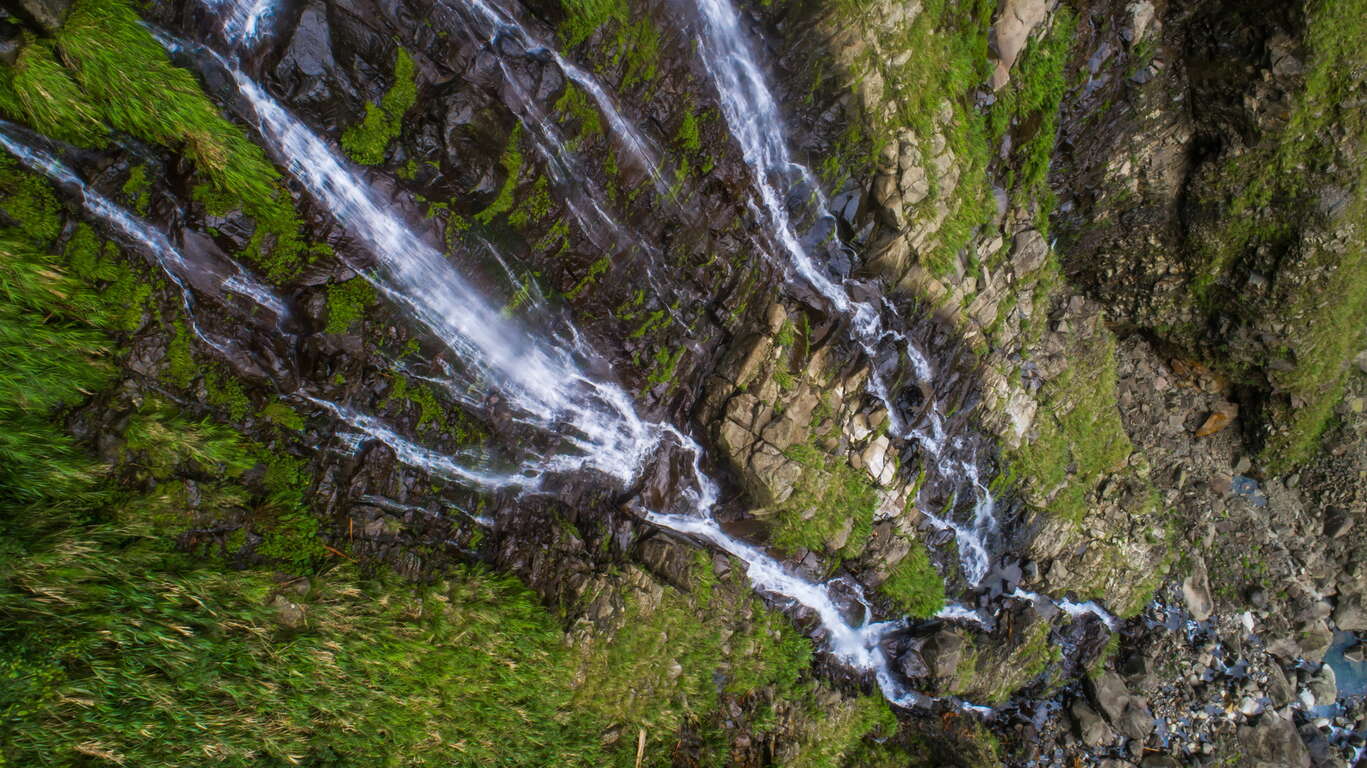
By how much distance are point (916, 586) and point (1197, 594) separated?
609 centimetres

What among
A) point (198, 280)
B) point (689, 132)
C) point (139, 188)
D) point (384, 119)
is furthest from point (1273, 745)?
point (139, 188)

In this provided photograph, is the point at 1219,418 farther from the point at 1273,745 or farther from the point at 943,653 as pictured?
the point at 943,653

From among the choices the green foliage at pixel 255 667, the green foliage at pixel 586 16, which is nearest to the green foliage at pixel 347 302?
the green foliage at pixel 255 667

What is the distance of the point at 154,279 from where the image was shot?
19.6ft

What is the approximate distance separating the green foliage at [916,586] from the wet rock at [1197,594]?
528 centimetres

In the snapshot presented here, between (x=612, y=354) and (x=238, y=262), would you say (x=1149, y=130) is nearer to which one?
(x=612, y=354)

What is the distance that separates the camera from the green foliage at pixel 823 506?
29.7 feet

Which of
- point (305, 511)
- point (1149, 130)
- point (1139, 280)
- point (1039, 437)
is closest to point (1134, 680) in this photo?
point (1039, 437)

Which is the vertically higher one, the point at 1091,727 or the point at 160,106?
the point at 160,106

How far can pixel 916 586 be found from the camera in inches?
407

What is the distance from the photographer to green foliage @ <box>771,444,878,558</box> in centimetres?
904

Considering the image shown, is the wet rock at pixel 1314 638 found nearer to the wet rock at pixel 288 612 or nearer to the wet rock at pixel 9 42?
the wet rock at pixel 288 612

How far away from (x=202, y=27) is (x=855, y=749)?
1129 centimetres

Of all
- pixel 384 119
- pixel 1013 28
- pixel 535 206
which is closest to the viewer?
pixel 384 119
